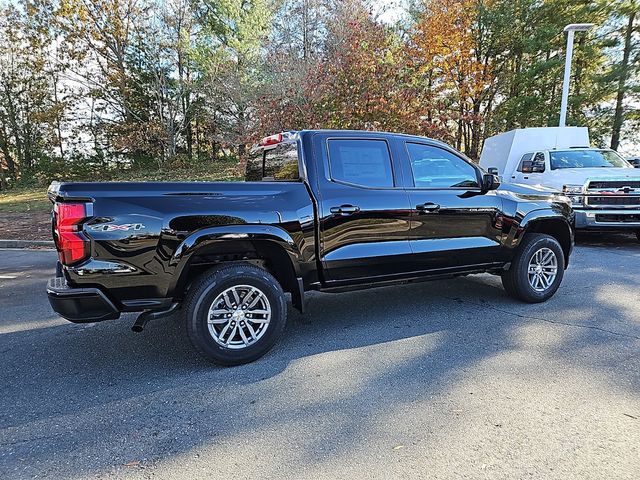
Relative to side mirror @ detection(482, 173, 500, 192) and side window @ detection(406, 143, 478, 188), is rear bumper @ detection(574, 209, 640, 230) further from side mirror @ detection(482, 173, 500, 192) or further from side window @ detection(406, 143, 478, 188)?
side window @ detection(406, 143, 478, 188)

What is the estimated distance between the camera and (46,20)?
19.5 metres

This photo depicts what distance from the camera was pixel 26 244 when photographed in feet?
29.7

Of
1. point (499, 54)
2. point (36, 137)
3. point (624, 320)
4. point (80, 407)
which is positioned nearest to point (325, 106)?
point (624, 320)

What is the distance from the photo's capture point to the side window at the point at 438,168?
4172mm

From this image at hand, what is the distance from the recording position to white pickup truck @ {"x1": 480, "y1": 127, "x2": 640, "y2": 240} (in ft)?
26.2

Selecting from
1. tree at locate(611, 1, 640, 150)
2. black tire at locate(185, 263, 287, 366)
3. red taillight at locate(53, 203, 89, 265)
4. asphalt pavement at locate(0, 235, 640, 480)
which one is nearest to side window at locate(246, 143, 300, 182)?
black tire at locate(185, 263, 287, 366)

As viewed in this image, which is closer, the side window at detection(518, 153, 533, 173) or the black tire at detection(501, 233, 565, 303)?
the black tire at detection(501, 233, 565, 303)

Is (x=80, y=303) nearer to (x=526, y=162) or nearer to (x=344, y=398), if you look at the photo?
(x=344, y=398)

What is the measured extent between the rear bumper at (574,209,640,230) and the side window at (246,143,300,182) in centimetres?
676

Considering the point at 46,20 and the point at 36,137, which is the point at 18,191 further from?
the point at 46,20

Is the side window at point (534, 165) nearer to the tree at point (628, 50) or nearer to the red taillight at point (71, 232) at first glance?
the red taillight at point (71, 232)

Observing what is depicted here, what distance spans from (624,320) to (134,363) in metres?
4.68

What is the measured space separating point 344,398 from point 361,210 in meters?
1.63

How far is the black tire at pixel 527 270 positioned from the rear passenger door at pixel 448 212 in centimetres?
Result: 34
